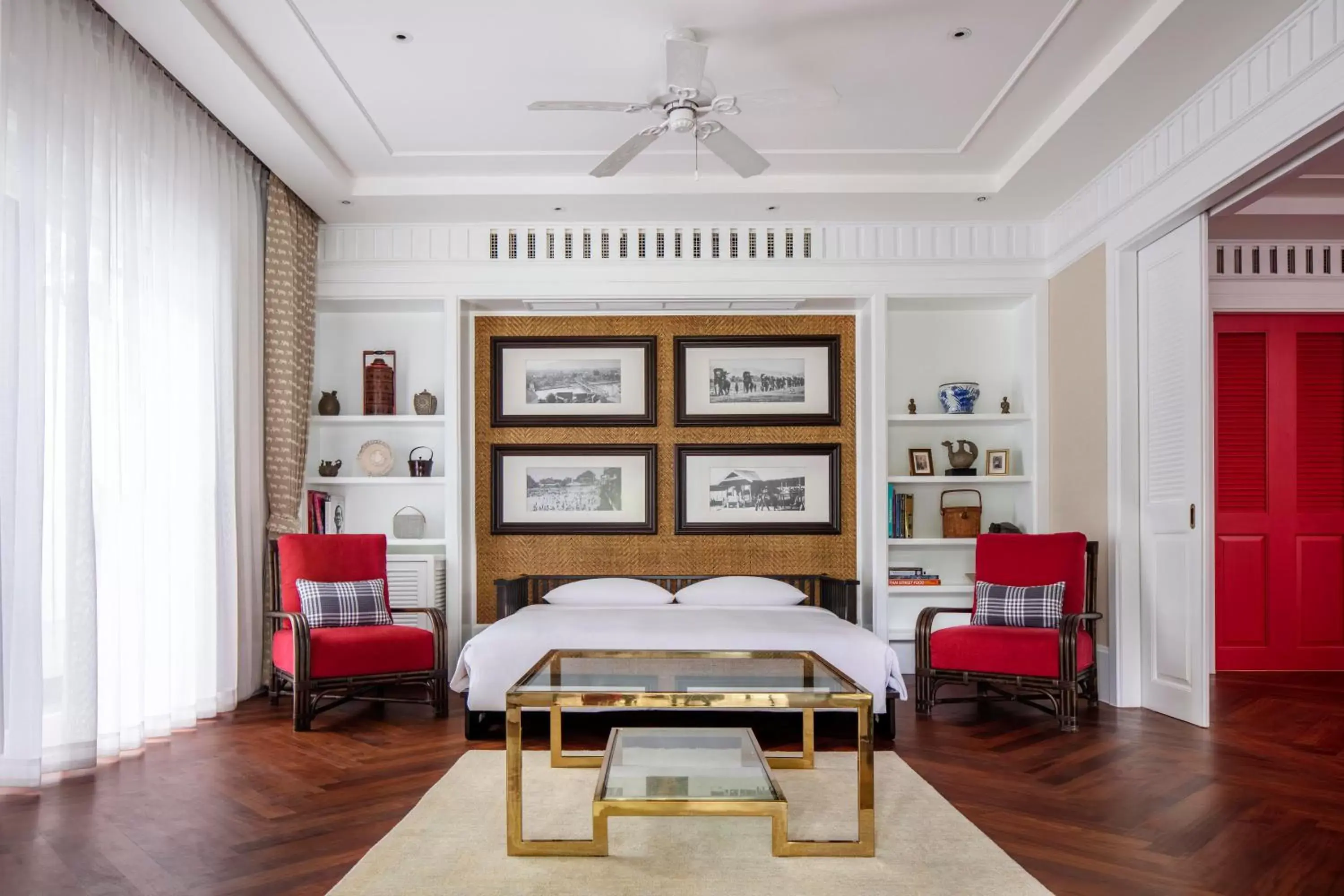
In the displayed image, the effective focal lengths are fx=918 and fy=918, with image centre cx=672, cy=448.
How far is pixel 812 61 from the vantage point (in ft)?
12.7

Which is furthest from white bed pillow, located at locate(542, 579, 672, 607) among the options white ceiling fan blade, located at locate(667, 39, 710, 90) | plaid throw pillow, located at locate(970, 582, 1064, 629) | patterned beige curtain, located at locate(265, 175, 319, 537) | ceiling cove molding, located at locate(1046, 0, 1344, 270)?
ceiling cove molding, located at locate(1046, 0, 1344, 270)

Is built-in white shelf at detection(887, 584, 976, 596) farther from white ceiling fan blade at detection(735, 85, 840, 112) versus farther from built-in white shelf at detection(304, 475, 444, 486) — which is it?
white ceiling fan blade at detection(735, 85, 840, 112)

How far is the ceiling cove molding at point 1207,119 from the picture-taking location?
126 inches

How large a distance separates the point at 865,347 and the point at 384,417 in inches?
120

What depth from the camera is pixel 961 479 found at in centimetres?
565

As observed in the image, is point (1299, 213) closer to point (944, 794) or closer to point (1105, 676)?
point (1105, 676)

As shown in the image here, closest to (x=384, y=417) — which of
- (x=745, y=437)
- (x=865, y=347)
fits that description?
(x=745, y=437)

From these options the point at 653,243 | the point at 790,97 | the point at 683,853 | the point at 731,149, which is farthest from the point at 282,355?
the point at 683,853

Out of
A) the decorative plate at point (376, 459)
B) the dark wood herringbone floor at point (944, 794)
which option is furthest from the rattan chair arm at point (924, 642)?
the decorative plate at point (376, 459)

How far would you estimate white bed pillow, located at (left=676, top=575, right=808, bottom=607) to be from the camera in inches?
207

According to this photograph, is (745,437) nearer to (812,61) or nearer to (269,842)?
(812,61)

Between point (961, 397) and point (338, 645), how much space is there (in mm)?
3908

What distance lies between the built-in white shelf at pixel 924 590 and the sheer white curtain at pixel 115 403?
3.67 meters

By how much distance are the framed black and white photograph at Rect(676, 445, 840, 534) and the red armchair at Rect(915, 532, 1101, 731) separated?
1.20 meters
